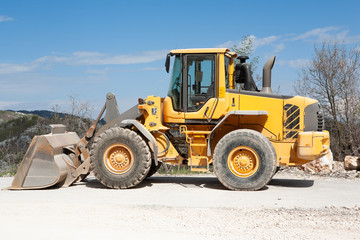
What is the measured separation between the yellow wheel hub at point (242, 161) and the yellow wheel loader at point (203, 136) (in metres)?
0.02

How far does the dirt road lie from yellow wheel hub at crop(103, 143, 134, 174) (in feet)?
1.77

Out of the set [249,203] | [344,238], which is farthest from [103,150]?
[344,238]

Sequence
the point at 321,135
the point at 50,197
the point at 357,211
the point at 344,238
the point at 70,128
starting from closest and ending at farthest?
the point at 344,238 → the point at 357,211 → the point at 50,197 → the point at 321,135 → the point at 70,128

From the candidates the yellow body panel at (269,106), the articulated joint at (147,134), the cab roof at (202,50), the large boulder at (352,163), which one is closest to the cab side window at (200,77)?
the cab roof at (202,50)

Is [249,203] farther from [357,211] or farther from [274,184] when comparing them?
[274,184]

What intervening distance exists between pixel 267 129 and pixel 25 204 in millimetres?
5262

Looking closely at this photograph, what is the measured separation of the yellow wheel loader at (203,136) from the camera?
32.0ft

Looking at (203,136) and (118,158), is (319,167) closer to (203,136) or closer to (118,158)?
(203,136)

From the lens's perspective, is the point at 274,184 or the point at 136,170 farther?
the point at 274,184

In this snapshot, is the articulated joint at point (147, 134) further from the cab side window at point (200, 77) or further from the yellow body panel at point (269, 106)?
the yellow body panel at point (269, 106)

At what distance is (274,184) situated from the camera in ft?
36.1

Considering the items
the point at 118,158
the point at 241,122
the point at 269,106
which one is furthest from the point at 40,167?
the point at 269,106

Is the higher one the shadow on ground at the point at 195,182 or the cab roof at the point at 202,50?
the cab roof at the point at 202,50

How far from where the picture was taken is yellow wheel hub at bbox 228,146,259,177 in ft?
31.9
